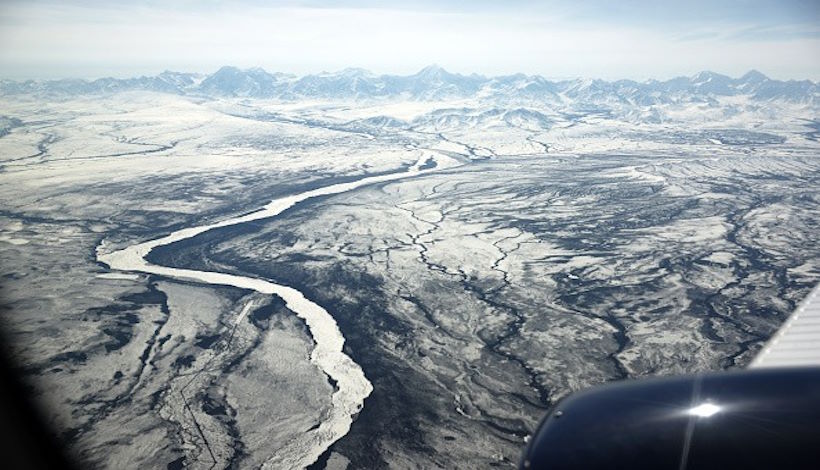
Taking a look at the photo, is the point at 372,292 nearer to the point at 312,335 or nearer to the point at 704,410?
the point at 312,335

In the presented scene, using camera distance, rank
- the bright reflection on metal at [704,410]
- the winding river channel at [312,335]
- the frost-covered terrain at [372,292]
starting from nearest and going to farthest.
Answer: the bright reflection on metal at [704,410] → the winding river channel at [312,335] → the frost-covered terrain at [372,292]

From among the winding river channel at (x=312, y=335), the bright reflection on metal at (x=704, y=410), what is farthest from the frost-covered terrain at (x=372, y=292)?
the bright reflection on metal at (x=704, y=410)

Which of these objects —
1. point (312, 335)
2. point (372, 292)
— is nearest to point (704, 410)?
point (312, 335)

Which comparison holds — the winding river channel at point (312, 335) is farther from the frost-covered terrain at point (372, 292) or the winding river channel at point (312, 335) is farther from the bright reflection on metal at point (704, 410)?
the bright reflection on metal at point (704, 410)

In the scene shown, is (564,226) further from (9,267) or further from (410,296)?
(9,267)

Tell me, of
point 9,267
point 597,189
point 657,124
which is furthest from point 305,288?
point 657,124

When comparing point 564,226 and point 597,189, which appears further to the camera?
point 597,189
